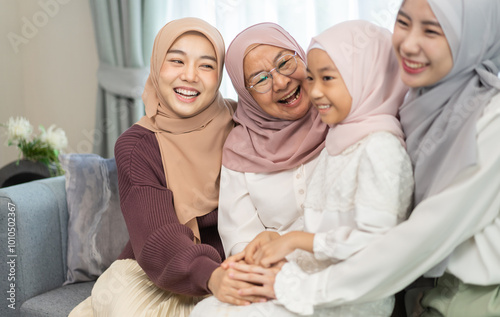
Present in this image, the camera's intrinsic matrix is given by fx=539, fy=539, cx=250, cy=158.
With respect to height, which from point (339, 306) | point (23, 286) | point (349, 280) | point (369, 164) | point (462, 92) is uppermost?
point (462, 92)

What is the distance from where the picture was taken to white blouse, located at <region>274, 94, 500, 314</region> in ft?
4.13

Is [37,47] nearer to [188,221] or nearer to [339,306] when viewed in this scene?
[188,221]

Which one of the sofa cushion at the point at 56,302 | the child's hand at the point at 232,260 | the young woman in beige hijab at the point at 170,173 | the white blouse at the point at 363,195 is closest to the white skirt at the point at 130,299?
the young woman in beige hijab at the point at 170,173

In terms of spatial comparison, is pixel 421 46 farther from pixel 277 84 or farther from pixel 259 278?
pixel 259 278

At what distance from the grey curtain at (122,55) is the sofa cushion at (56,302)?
1.11 meters

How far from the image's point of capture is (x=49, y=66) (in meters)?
3.49

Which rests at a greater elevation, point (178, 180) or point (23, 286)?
point (178, 180)

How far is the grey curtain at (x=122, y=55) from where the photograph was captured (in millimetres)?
2920

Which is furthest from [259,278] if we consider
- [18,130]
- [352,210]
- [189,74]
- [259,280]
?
[18,130]

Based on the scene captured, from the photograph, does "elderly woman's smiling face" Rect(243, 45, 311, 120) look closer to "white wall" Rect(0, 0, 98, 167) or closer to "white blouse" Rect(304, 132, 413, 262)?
"white blouse" Rect(304, 132, 413, 262)

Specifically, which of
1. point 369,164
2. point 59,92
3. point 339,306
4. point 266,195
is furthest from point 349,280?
point 59,92

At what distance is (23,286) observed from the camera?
216 centimetres

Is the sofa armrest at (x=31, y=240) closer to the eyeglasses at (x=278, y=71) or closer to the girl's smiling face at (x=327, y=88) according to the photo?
the eyeglasses at (x=278, y=71)

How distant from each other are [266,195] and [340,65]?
54 centimetres
